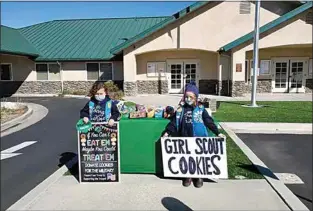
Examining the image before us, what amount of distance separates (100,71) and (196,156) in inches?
674

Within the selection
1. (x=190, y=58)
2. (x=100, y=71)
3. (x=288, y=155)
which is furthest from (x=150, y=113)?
(x=100, y=71)

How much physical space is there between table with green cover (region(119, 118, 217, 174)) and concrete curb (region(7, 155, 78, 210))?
100cm

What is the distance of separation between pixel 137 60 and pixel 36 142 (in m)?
13.8

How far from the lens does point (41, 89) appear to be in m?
21.0

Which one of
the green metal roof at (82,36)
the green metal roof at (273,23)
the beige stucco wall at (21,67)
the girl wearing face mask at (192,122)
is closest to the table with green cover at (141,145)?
the girl wearing face mask at (192,122)

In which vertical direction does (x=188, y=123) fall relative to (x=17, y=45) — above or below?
below

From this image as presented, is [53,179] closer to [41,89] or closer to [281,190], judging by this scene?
[281,190]

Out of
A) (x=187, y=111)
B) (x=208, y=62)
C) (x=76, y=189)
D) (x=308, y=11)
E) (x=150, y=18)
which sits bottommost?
(x=76, y=189)

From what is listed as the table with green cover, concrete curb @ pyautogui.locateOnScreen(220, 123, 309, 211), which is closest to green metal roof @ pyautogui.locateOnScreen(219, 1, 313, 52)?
concrete curb @ pyautogui.locateOnScreen(220, 123, 309, 211)

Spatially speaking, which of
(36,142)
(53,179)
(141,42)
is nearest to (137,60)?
(141,42)

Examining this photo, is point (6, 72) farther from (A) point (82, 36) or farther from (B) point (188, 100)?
(B) point (188, 100)

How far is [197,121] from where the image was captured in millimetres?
4172

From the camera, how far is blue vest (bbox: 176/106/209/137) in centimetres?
415

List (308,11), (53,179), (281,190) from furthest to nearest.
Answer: (308,11) < (53,179) < (281,190)
